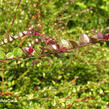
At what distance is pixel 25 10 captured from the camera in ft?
5.04

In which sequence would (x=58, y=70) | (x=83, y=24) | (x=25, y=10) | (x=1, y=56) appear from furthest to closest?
(x=83, y=24), (x=25, y=10), (x=58, y=70), (x=1, y=56)

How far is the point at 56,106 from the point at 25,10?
909 mm

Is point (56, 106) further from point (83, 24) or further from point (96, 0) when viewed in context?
point (96, 0)

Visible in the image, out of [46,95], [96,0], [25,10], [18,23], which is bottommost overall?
[46,95]

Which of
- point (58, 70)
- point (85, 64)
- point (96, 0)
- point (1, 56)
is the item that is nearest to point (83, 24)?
point (96, 0)

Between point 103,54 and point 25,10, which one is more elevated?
point 25,10

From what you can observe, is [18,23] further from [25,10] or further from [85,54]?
[85,54]

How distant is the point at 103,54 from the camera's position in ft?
5.41

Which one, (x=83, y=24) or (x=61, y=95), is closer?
(x=61, y=95)

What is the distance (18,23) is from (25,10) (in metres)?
0.17

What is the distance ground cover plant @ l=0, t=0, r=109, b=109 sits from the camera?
3.20 feet

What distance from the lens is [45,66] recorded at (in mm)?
1311

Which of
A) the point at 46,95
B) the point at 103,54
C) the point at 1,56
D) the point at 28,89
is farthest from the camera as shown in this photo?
the point at 103,54

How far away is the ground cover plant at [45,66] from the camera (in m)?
0.97
